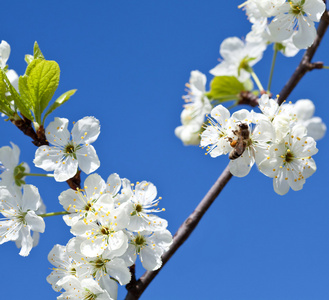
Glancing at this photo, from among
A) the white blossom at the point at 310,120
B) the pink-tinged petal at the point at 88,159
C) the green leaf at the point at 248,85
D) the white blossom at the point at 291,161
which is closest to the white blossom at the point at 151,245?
the pink-tinged petal at the point at 88,159

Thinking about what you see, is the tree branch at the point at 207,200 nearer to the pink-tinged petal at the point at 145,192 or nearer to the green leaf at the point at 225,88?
the pink-tinged petal at the point at 145,192

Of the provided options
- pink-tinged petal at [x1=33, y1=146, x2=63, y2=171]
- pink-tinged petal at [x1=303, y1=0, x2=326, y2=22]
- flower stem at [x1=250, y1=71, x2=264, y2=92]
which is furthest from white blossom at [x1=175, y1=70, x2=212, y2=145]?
pink-tinged petal at [x1=33, y1=146, x2=63, y2=171]

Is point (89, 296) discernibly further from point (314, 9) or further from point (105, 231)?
point (314, 9)

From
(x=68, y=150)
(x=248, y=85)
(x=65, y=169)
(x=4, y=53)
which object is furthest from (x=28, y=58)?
(x=248, y=85)

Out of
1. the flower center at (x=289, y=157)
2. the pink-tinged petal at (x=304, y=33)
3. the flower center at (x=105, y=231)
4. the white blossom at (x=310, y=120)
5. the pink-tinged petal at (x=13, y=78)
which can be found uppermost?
the white blossom at (x=310, y=120)

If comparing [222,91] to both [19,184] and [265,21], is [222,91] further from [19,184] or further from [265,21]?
[19,184]

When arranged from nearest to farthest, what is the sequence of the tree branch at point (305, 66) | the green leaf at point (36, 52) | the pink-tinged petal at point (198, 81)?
the green leaf at point (36, 52) < the tree branch at point (305, 66) < the pink-tinged petal at point (198, 81)

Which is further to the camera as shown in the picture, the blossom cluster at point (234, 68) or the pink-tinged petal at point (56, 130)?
the blossom cluster at point (234, 68)

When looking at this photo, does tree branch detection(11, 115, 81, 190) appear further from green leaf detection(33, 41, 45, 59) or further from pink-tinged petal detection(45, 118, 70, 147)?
green leaf detection(33, 41, 45, 59)
